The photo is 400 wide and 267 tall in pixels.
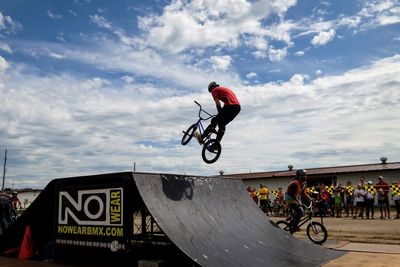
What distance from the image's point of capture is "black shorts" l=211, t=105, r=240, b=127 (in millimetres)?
8016

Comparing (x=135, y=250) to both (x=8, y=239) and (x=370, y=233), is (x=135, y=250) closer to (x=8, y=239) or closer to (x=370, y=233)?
(x=8, y=239)

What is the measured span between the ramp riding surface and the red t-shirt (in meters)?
1.73

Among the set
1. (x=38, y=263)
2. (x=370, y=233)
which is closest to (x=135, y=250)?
(x=38, y=263)

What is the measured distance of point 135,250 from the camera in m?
6.62

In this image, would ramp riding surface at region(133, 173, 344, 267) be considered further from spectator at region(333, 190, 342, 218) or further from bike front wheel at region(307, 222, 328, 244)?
spectator at region(333, 190, 342, 218)

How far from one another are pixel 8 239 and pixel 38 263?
1367 millimetres

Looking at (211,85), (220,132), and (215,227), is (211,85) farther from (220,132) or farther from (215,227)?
(215,227)

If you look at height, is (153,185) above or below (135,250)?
above

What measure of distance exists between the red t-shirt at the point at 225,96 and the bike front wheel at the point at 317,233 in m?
3.70

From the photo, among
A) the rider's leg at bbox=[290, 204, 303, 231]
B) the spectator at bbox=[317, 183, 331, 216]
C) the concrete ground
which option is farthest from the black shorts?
the spectator at bbox=[317, 183, 331, 216]

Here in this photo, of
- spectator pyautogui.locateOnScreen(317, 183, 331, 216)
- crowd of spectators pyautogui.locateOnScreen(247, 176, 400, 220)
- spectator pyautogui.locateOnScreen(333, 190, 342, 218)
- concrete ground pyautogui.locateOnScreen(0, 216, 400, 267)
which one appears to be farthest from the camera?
spectator pyautogui.locateOnScreen(317, 183, 331, 216)

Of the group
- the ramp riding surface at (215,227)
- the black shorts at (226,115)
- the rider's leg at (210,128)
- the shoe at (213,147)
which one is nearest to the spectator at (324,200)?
the ramp riding surface at (215,227)

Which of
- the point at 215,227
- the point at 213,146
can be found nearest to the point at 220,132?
the point at 213,146

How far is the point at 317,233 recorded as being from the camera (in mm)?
9188
